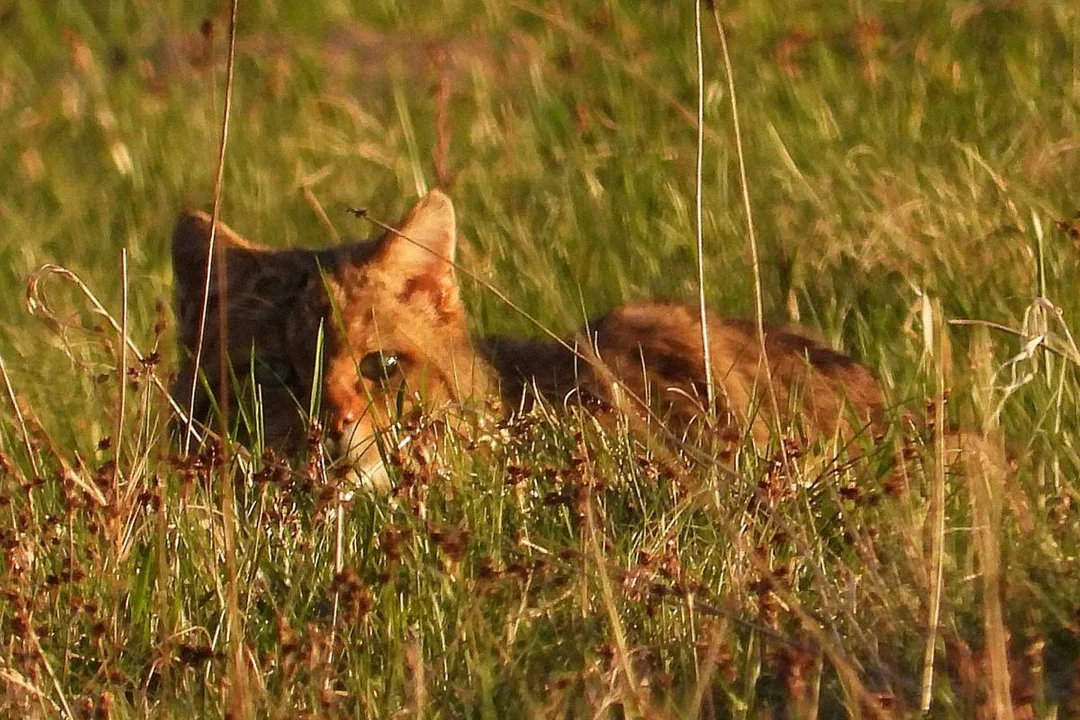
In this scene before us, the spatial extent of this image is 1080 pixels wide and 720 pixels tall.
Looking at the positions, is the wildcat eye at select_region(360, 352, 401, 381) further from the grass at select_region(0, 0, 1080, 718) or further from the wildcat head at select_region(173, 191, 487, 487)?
the grass at select_region(0, 0, 1080, 718)

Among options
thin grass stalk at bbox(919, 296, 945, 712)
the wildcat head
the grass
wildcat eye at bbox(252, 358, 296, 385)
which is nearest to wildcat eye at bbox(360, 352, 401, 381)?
the wildcat head

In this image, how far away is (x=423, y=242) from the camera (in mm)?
5078

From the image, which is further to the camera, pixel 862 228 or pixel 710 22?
pixel 710 22

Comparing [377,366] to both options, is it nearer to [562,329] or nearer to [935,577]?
[562,329]

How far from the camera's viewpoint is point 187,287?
5336 millimetres

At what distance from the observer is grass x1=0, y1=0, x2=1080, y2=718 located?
3328 millimetres

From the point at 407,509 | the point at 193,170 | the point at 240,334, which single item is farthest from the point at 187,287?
the point at 193,170

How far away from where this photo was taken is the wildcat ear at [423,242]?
5031mm

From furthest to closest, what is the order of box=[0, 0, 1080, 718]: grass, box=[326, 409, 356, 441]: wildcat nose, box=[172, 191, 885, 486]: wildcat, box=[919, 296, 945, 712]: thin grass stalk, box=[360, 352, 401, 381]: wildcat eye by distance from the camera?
box=[360, 352, 401, 381]: wildcat eye
box=[172, 191, 885, 486]: wildcat
box=[326, 409, 356, 441]: wildcat nose
box=[0, 0, 1080, 718]: grass
box=[919, 296, 945, 712]: thin grass stalk

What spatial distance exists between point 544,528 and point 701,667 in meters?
0.80

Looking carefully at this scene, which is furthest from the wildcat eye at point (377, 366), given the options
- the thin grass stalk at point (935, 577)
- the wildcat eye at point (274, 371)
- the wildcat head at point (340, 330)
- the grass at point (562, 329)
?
the thin grass stalk at point (935, 577)

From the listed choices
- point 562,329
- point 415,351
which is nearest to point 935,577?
point 415,351

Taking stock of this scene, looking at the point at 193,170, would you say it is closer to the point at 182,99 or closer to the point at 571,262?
the point at 182,99

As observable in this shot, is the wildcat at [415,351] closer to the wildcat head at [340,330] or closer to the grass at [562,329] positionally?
the wildcat head at [340,330]
